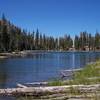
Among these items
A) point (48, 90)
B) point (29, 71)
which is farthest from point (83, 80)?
point (29, 71)

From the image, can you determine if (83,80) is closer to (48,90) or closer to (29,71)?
(48,90)

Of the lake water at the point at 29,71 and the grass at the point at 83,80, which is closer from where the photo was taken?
the grass at the point at 83,80

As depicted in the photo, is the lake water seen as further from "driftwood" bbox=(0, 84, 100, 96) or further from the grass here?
"driftwood" bbox=(0, 84, 100, 96)

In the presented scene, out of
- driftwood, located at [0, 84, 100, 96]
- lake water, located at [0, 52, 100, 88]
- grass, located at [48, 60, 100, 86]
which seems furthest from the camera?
lake water, located at [0, 52, 100, 88]

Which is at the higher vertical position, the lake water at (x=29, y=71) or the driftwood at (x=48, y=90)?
the driftwood at (x=48, y=90)

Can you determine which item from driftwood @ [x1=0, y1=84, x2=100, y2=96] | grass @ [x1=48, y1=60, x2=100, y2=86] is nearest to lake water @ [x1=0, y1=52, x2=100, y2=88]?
grass @ [x1=48, y1=60, x2=100, y2=86]

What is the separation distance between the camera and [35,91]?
20562 mm

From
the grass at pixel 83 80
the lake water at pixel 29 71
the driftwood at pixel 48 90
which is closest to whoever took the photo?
the driftwood at pixel 48 90

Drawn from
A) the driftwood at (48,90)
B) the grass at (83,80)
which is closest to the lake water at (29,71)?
the grass at (83,80)

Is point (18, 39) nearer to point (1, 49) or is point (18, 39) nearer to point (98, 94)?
point (1, 49)

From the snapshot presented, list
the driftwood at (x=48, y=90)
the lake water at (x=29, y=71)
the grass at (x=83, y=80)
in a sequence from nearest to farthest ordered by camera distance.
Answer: the driftwood at (x=48, y=90)
the grass at (x=83, y=80)
the lake water at (x=29, y=71)

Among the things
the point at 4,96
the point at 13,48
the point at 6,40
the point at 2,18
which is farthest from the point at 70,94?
the point at 2,18

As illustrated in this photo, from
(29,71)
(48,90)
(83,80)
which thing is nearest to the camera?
(48,90)

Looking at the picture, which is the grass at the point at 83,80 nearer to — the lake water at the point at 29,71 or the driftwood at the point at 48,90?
the driftwood at the point at 48,90
